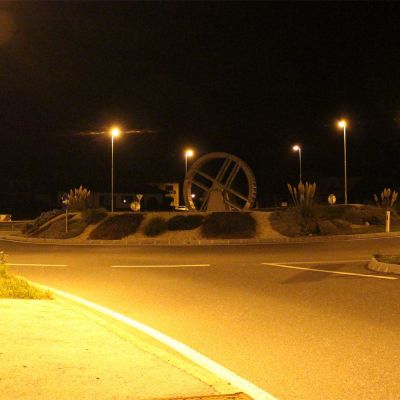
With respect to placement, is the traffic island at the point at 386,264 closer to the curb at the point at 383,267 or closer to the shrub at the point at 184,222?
the curb at the point at 383,267

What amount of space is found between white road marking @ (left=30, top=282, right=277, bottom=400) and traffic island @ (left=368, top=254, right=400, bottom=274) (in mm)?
7694

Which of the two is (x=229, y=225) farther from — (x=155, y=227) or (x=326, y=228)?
(x=326, y=228)

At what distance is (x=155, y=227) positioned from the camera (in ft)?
97.0

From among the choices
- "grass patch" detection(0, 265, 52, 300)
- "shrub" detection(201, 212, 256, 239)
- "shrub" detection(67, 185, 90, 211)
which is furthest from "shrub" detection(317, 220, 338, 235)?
"grass patch" detection(0, 265, 52, 300)

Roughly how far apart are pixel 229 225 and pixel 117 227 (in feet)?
18.8

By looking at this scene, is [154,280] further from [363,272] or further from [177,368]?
[177,368]

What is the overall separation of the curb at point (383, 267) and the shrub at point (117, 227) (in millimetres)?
16047

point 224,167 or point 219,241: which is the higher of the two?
point 224,167

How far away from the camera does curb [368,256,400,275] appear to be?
1424 centimetres

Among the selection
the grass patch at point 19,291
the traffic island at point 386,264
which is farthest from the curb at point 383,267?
the grass patch at point 19,291

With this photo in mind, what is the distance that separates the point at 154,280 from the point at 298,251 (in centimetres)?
926

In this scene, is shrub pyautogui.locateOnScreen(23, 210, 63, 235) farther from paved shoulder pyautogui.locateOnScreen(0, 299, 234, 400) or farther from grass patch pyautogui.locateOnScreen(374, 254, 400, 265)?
paved shoulder pyautogui.locateOnScreen(0, 299, 234, 400)

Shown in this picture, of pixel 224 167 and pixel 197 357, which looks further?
pixel 224 167

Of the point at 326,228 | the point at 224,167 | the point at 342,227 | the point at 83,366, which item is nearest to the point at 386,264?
the point at 83,366
